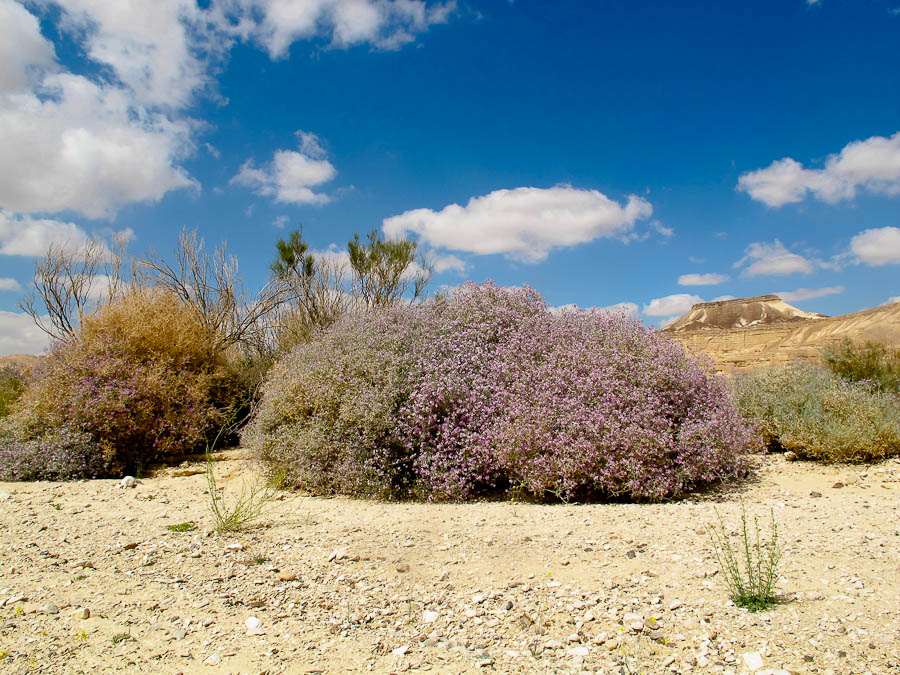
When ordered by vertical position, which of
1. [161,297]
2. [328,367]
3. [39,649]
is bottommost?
[39,649]

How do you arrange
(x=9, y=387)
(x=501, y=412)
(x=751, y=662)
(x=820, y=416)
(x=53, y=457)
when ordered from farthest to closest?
(x=9, y=387)
(x=53, y=457)
(x=820, y=416)
(x=501, y=412)
(x=751, y=662)

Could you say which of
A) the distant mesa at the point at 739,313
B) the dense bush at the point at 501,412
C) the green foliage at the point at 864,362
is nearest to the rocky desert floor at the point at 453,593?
the dense bush at the point at 501,412

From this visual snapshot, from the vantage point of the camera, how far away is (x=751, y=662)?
93.6 inches

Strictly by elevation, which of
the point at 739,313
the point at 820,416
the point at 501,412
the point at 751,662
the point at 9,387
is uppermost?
the point at 739,313

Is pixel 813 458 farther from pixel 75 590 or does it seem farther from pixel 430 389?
pixel 75 590

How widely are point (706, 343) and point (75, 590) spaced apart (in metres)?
16.9

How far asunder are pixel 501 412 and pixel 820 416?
13.8 ft

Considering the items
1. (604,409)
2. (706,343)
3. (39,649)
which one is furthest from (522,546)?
(706,343)

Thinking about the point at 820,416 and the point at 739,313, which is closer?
the point at 820,416

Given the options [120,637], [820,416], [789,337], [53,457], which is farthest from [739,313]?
[120,637]

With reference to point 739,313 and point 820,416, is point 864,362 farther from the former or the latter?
point 739,313

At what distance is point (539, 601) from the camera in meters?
3.08

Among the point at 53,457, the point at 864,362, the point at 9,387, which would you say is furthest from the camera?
the point at 9,387

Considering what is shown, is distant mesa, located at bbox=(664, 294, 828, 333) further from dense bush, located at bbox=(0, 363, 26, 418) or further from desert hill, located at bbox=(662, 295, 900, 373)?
dense bush, located at bbox=(0, 363, 26, 418)
